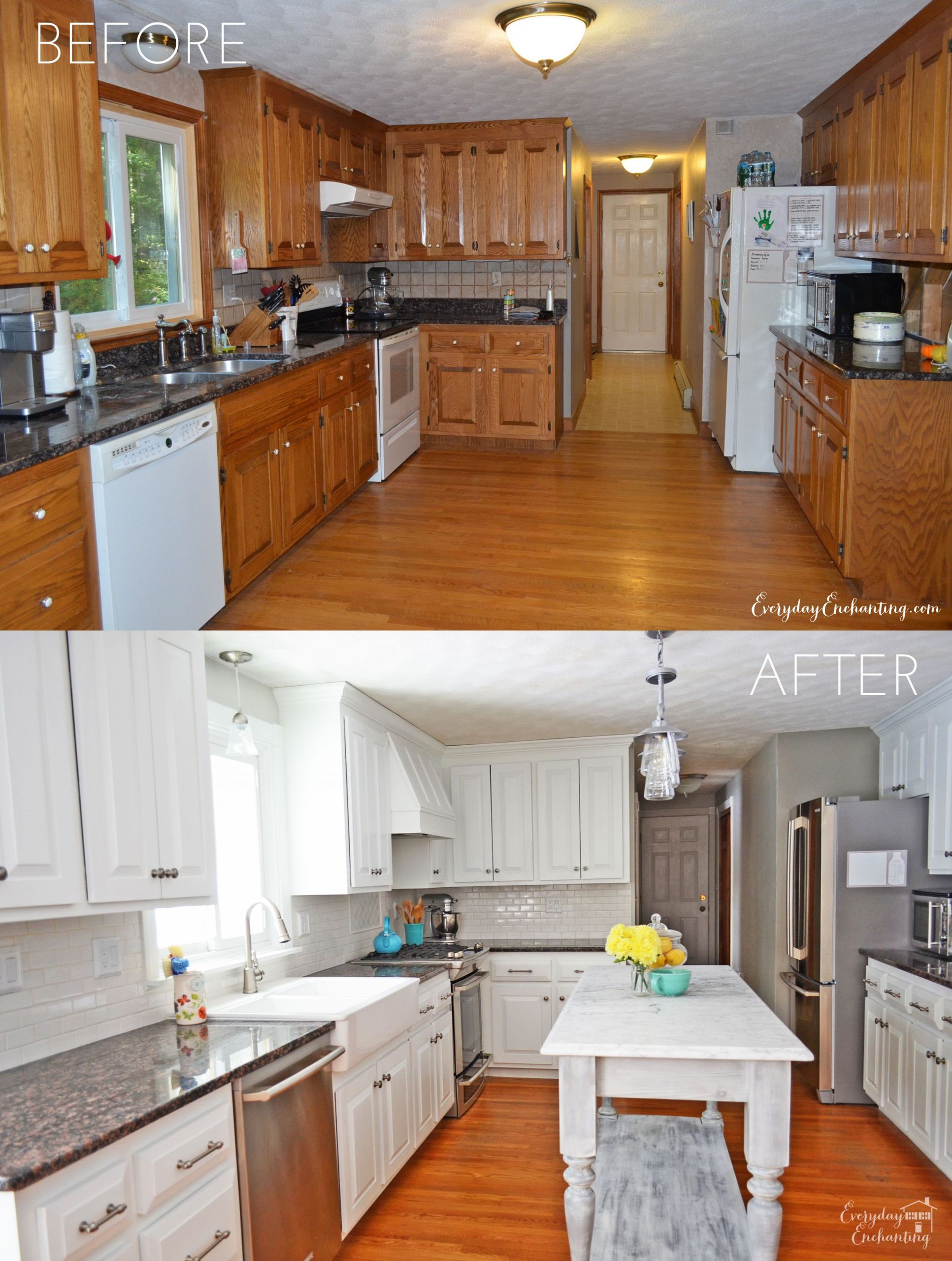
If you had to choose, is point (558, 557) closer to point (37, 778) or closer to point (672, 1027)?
point (672, 1027)

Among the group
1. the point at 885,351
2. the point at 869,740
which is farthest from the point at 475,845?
the point at 885,351

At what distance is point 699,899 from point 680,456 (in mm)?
5312

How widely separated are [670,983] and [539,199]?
5.84m

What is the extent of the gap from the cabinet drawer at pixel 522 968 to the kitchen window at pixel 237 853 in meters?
2.16

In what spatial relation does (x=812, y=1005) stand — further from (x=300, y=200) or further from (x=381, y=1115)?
(x=300, y=200)

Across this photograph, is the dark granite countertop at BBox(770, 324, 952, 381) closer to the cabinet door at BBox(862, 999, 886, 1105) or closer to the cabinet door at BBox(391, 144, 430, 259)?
the cabinet door at BBox(862, 999, 886, 1105)

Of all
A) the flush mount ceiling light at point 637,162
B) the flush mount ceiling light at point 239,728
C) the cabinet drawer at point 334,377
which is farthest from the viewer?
the flush mount ceiling light at point 637,162

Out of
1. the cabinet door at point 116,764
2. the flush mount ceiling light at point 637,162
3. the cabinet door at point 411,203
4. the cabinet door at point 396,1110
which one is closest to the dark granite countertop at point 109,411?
the cabinet door at point 116,764

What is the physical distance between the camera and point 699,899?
34.4ft

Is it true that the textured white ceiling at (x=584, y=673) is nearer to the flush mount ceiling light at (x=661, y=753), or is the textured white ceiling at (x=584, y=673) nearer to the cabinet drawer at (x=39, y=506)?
the flush mount ceiling light at (x=661, y=753)

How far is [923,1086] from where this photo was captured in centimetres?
401

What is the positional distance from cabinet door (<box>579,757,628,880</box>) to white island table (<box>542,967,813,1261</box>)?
249 cm

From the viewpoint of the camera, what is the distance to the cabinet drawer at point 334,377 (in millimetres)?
5402

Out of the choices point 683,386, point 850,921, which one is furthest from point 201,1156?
point 683,386
